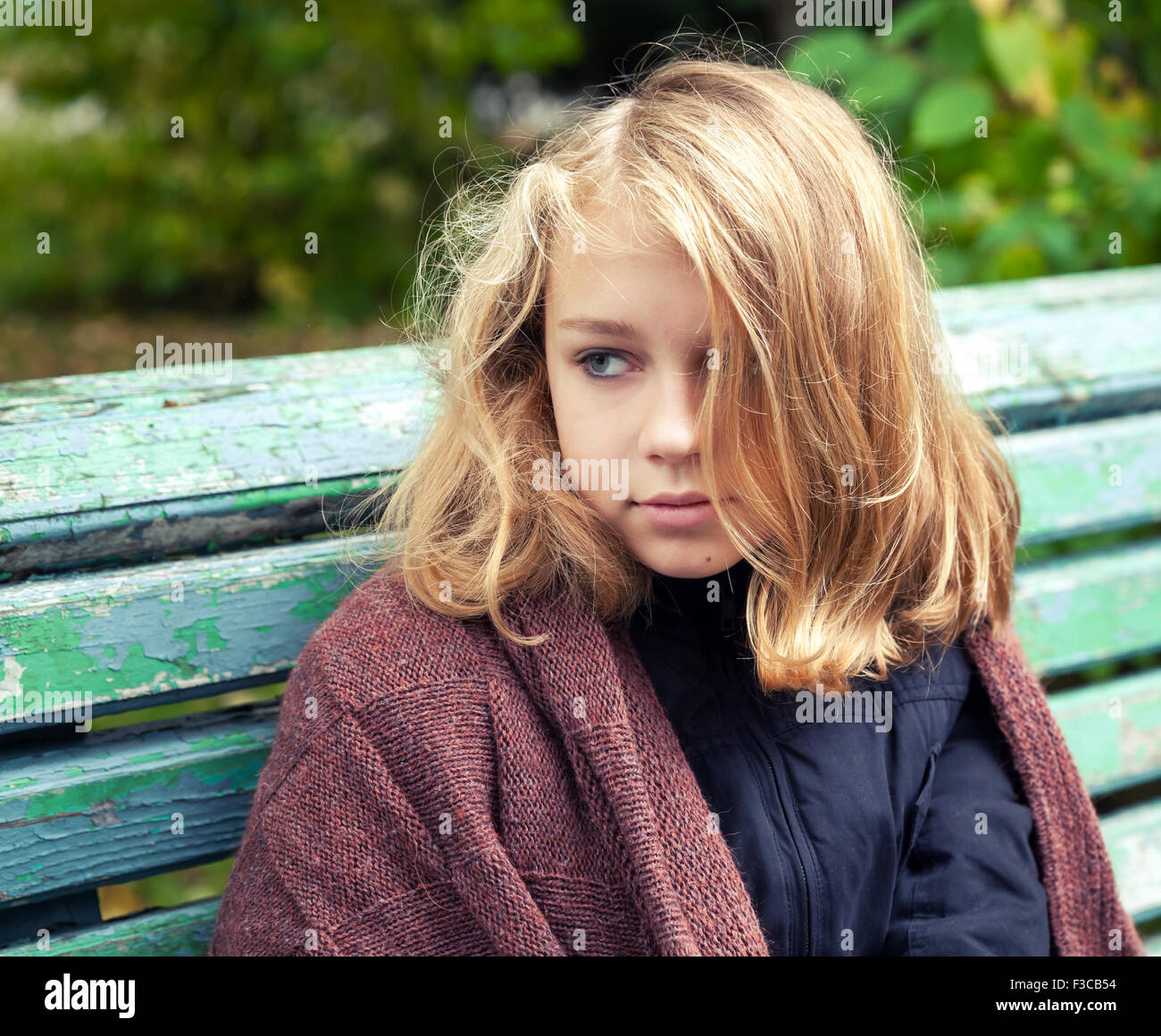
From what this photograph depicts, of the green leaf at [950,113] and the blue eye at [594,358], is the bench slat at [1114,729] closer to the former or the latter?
the blue eye at [594,358]

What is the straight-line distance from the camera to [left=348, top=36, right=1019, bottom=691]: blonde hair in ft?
4.05

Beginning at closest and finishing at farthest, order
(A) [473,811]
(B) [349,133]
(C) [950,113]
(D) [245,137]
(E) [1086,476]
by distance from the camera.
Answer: (A) [473,811] → (E) [1086,476] → (C) [950,113] → (D) [245,137] → (B) [349,133]

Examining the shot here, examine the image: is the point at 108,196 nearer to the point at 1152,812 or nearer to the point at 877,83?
the point at 877,83

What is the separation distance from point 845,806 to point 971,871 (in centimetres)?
22

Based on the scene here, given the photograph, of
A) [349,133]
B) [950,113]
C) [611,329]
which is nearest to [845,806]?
[611,329]

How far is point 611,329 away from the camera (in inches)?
48.5

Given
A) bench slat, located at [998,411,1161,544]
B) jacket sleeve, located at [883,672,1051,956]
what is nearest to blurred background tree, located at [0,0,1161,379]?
bench slat, located at [998,411,1161,544]

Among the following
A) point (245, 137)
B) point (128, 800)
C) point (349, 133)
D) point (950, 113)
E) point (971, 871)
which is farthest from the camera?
point (349, 133)

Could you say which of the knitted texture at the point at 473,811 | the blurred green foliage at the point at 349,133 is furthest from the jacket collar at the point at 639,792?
the blurred green foliage at the point at 349,133

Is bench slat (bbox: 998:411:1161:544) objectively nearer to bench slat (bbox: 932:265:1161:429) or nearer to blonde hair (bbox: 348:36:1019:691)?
bench slat (bbox: 932:265:1161:429)

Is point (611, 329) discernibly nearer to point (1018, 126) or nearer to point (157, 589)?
point (157, 589)

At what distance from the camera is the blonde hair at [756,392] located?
123 cm
